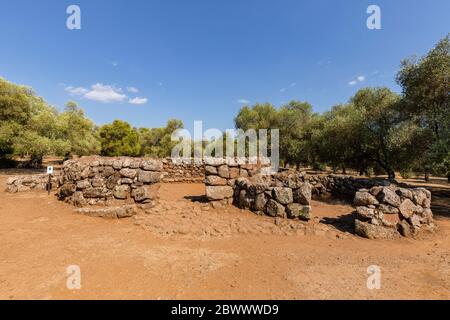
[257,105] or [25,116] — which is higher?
[257,105]

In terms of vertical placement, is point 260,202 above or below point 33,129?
below

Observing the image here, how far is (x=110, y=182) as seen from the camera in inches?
303

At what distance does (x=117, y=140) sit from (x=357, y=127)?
1206 inches

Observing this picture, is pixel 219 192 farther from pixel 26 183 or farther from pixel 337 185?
pixel 26 183

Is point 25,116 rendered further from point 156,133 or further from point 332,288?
point 332,288

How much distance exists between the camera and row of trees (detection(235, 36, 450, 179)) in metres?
9.62

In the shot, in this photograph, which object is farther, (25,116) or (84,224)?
(25,116)

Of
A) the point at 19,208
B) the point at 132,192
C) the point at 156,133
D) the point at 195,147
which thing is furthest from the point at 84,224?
the point at 156,133

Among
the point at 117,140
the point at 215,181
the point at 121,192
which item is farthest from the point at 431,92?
the point at 117,140

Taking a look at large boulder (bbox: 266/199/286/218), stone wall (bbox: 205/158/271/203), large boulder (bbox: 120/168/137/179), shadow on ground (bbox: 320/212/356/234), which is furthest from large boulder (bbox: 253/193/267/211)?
large boulder (bbox: 120/168/137/179)

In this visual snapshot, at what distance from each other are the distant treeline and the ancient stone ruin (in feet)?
12.6
